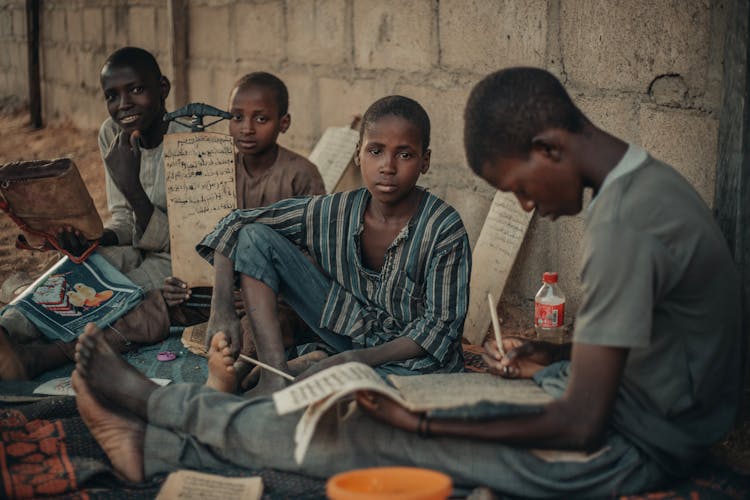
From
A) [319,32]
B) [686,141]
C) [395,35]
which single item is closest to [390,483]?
[686,141]

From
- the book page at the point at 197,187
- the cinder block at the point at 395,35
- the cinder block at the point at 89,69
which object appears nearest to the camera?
the book page at the point at 197,187

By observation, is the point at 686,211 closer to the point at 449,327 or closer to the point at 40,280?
the point at 449,327

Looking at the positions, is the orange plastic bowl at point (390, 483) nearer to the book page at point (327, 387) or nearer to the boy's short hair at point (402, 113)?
the book page at point (327, 387)

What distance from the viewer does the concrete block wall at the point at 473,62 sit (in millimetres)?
3318

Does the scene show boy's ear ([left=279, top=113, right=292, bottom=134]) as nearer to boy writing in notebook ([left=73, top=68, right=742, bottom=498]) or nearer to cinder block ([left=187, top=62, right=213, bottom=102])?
boy writing in notebook ([left=73, top=68, right=742, bottom=498])

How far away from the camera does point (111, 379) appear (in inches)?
107

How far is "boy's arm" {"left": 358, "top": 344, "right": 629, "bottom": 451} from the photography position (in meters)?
2.19

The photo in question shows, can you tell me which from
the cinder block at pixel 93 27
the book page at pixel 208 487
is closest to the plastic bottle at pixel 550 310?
the book page at pixel 208 487

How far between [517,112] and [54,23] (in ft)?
26.7

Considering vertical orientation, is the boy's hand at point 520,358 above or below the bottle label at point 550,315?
above

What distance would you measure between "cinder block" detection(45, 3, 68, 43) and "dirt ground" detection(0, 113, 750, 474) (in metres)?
0.89

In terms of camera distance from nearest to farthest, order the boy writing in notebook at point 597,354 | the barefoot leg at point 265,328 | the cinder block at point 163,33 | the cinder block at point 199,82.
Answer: the boy writing in notebook at point 597,354 < the barefoot leg at point 265,328 < the cinder block at point 199,82 < the cinder block at point 163,33

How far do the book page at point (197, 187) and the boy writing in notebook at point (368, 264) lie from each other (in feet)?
1.21

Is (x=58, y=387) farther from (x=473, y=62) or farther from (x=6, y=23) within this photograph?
(x=6, y=23)
